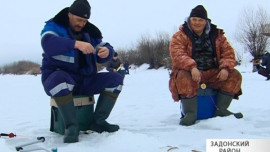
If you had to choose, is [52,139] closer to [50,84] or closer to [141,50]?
[50,84]

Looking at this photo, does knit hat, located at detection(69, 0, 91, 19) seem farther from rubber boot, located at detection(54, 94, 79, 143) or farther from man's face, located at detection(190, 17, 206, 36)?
man's face, located at detection(190, 17, 206, 36)

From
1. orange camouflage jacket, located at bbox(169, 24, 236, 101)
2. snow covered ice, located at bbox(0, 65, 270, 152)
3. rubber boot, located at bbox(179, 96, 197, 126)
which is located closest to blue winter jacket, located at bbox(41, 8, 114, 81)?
snow covered ice, located at bbox(0, 65, 270, 152)

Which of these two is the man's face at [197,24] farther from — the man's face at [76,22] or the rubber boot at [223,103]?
the man's face at [76,22]


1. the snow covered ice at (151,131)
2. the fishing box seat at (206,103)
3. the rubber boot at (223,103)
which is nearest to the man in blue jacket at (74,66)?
the snow covered ice at (151,131)

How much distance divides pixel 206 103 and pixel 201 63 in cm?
43

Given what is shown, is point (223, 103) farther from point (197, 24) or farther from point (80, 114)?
point (80, 114)

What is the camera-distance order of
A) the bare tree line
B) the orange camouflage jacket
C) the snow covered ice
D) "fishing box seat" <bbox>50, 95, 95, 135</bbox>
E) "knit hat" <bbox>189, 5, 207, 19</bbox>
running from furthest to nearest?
1. the bare tree line
2. "knit hat" <bbox>189, 5, 207, 19</bbox>
3. the orange camouflage jacket
4. "fishing box seat" <bbox>50, 95, 95, 135</bbox>
5. the snow covered ice

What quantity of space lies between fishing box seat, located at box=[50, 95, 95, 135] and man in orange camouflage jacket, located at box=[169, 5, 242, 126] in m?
0.90

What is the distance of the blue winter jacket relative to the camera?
8.95 ft

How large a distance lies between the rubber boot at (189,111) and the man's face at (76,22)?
1240 mm

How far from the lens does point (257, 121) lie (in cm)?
339

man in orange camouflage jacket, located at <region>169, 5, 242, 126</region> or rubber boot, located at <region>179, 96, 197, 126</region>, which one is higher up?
man in orange camouflage jacket, located at <region>169, 5, 242, 126</region>

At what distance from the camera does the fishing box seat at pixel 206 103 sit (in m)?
3.56

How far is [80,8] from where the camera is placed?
Result: 114 inches
